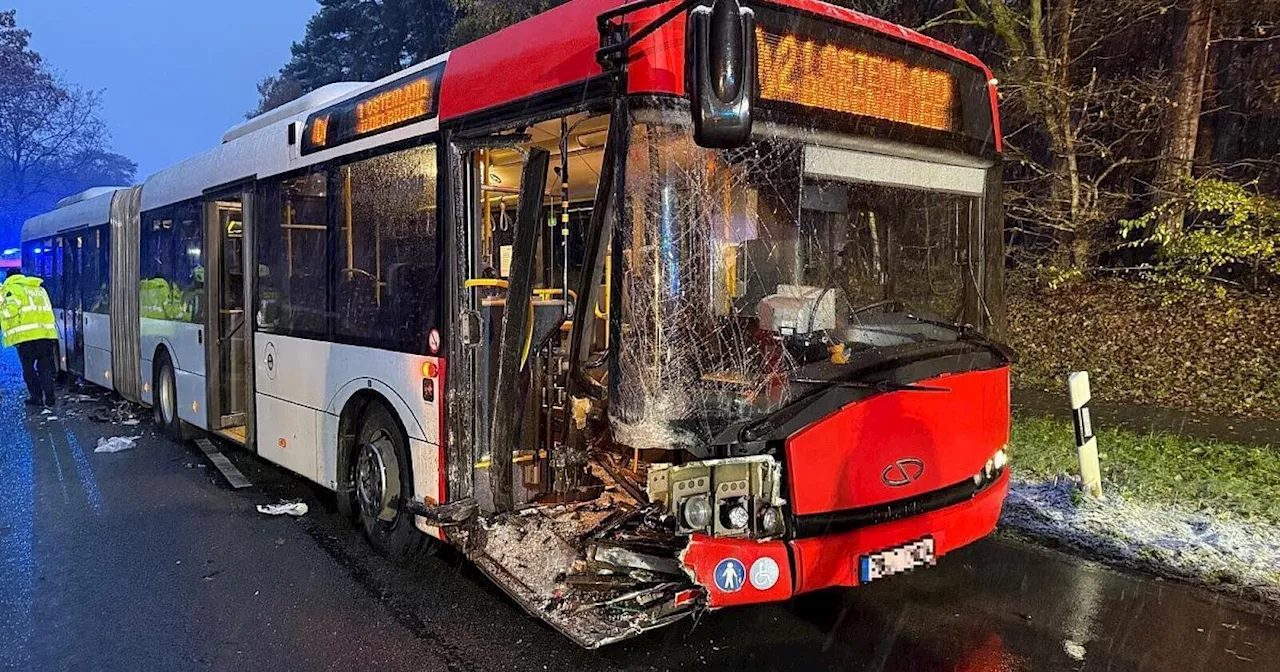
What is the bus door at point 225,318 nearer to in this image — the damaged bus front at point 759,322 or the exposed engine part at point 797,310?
the damaged bus front at point 759,322

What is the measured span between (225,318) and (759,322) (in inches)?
244

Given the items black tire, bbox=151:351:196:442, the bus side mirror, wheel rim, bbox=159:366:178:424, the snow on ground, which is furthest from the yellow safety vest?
the snow on ground

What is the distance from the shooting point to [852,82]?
405 cm

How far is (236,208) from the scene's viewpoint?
26.4 ft

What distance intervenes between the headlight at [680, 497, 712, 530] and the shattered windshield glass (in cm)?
25

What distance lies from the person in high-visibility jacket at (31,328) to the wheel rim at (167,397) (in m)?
3.62

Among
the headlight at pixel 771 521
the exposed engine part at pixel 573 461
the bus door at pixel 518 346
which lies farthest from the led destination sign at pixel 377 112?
the headlight at pixel 771 521

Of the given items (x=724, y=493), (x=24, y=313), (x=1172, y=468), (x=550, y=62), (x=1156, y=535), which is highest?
(x=550, y=62)

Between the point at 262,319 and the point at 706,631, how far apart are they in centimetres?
454

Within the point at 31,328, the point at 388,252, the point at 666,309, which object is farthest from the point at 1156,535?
the point at 31,328

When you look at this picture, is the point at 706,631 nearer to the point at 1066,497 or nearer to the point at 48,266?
the point at 1066,497

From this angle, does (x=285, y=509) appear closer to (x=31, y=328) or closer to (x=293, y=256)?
(x=293, y=256)

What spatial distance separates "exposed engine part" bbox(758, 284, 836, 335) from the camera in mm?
3873

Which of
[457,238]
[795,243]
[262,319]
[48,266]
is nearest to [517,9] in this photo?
[48,266]
